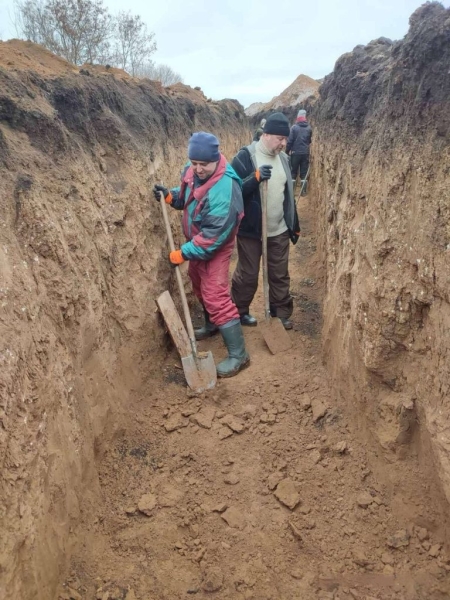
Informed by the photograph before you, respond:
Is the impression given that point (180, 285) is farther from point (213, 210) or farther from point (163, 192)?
point (163, 192)

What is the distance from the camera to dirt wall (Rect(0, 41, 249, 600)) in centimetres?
216

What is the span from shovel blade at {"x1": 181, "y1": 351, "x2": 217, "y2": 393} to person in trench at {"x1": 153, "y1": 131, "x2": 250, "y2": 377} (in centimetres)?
16

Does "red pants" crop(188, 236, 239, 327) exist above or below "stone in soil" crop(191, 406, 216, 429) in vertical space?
above

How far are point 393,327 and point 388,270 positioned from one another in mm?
359

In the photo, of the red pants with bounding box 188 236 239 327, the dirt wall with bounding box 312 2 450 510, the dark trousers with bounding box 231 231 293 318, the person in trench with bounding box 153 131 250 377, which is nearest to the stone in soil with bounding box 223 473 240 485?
the dirt wall with bounding box 312 2 450 510

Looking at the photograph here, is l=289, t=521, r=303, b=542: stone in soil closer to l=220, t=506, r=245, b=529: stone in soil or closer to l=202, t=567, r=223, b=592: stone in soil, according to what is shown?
l=220, t=506, r=245, b=529: stone in soil

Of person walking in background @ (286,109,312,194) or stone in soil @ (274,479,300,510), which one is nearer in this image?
stone in soil @ (274,479,300,510)

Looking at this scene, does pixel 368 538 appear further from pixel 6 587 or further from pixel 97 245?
pixel 97 245

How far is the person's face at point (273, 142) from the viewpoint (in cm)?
429

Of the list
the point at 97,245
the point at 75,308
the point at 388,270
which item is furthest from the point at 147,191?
the point at 388,270

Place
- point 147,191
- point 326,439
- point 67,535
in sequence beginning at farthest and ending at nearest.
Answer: point 147,191
point 326,439
point 67,535

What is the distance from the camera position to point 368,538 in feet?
8.71

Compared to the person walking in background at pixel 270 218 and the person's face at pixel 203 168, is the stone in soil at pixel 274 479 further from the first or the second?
the person's face at pixel 203 168

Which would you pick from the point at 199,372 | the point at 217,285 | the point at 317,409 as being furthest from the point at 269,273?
the point at 317,409
